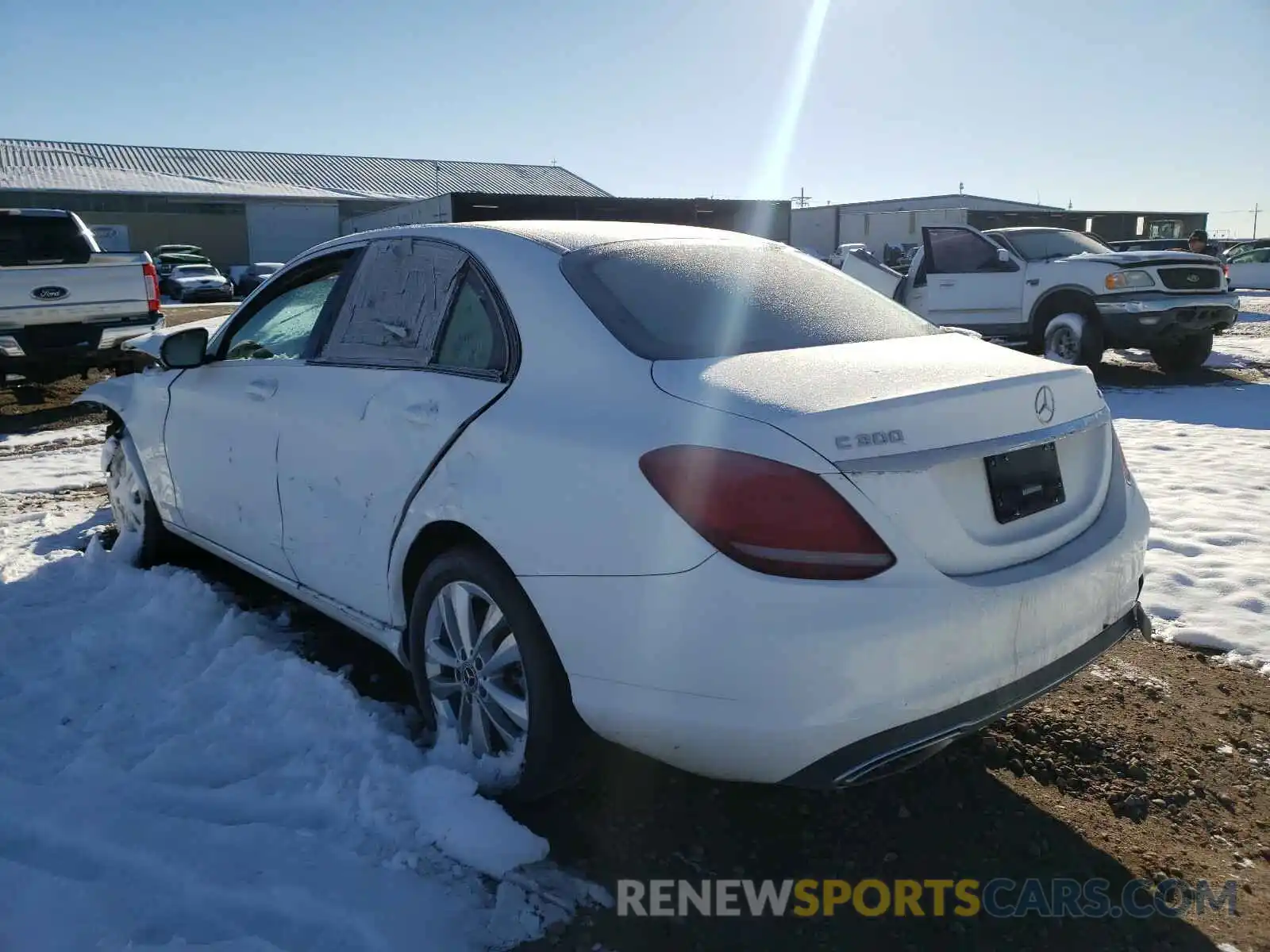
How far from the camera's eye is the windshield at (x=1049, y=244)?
12.0 metres

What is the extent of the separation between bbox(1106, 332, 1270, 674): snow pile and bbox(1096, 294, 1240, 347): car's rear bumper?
3.79ft

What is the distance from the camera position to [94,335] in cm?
973

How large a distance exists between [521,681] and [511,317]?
101cm

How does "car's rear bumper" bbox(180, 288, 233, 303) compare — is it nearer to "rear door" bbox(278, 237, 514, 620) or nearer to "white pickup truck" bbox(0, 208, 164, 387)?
"white pickup truck" bbox(0, 208, 164, 387)

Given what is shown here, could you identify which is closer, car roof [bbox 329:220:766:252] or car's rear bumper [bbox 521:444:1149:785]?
car's rear bumper [bbox 521:444:1149:785]

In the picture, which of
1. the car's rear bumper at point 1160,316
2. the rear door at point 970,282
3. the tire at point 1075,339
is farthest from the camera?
the rear door at point 970,282

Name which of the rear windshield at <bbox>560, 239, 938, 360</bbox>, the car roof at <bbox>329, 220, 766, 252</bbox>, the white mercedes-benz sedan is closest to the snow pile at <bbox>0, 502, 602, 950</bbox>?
the white mercedes-benz sedan

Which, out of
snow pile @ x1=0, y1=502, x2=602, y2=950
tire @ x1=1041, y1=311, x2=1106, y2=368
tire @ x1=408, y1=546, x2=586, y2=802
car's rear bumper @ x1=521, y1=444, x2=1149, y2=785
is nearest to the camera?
car's rear bumper @ x1=521, y1=444, x2=1149, y2=785

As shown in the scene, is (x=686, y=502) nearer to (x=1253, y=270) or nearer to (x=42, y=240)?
(x=42, y=240)

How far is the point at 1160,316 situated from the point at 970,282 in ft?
7.30

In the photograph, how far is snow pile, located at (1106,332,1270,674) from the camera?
400cm

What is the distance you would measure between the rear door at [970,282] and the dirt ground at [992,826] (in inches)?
362

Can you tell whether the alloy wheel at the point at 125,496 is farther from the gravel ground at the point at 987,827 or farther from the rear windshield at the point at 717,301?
the rear windshield at the point at 717,301

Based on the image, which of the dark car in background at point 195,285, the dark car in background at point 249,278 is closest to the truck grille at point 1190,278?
the dark car in background at point 195,285
